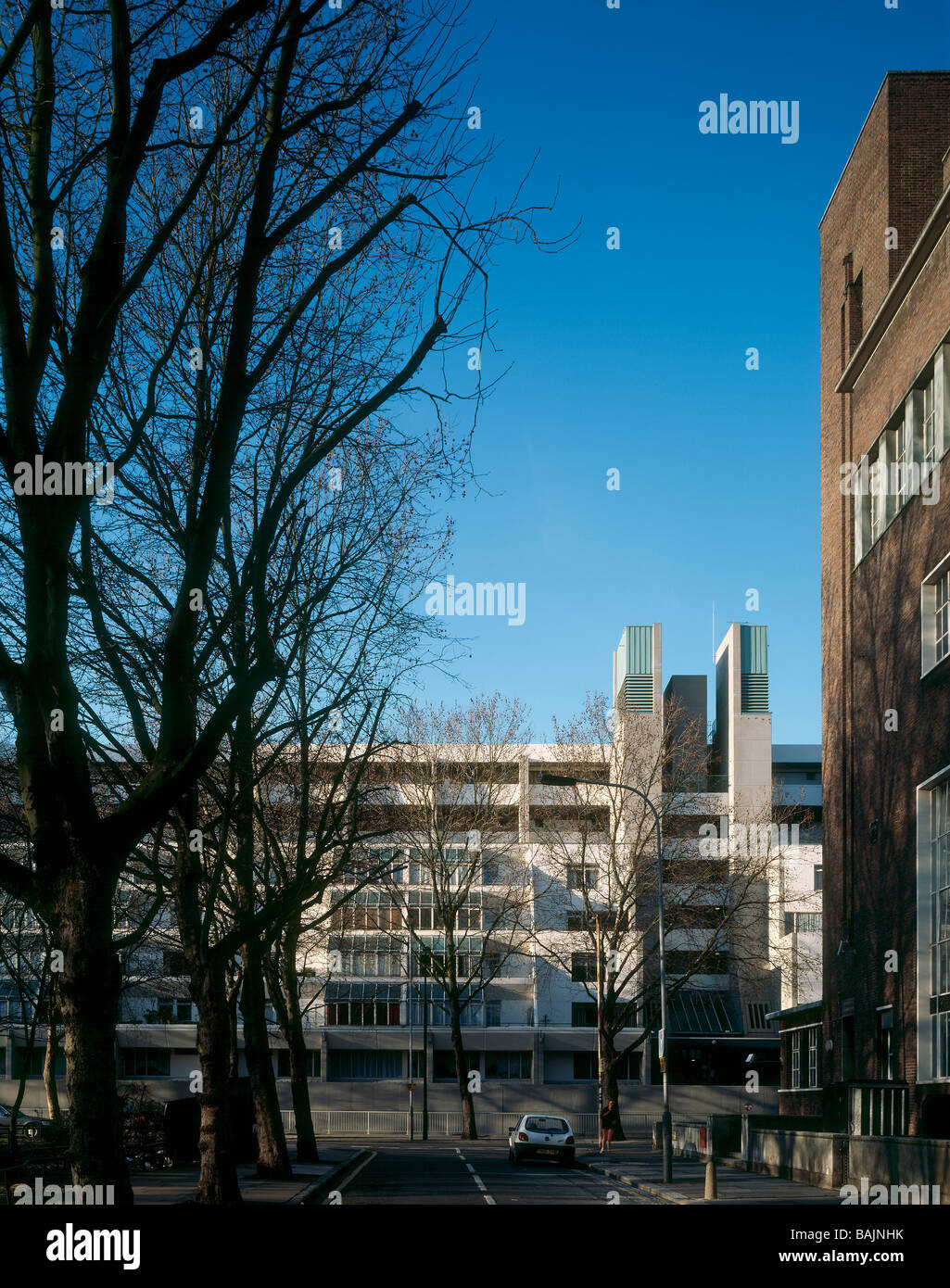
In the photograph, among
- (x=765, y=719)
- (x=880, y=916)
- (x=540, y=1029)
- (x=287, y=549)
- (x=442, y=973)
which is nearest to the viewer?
(x=287, y=549)

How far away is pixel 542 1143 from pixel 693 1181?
869cm

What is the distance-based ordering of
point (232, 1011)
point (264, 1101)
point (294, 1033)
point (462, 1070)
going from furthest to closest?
point (462, 1070) < point (294, 1033) < point (264, 1101) < point (232, 1011)

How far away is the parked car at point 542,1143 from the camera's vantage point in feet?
122

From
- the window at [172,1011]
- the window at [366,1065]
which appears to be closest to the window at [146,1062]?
the window at [172,1011]

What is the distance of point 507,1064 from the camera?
6706cm

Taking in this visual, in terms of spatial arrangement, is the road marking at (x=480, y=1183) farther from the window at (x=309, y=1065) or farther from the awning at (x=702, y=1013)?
the window at (x=309, y=1065)

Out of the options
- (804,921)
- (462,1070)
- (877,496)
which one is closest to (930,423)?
(877,496)

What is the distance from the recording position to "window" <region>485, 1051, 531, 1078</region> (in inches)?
2633

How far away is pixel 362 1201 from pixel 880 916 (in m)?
14.6

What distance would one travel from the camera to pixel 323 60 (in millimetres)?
11383

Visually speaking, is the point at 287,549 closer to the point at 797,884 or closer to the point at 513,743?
the point at 513,743

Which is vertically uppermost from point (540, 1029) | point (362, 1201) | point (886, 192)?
point (886, 192)

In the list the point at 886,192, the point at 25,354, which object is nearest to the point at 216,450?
the point at 25,354

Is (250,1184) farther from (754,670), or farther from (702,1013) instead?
(754,670)
